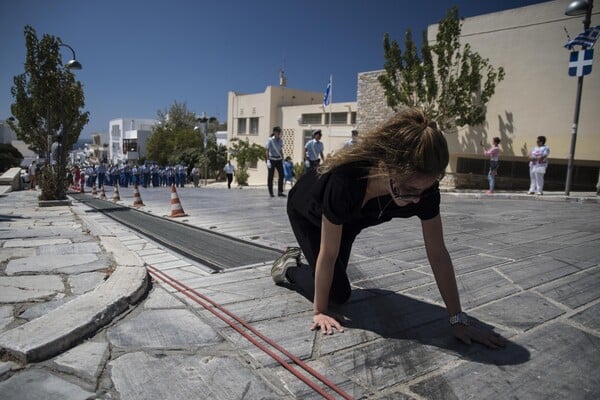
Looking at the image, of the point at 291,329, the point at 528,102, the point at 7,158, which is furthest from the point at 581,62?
the point at 7,158

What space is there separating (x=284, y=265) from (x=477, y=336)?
1379 mm

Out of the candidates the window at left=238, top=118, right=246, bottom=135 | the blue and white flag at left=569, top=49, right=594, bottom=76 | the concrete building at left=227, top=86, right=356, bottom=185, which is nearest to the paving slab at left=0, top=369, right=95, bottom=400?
the blue and white flag at left=569, top=49, right=594, bottom=76

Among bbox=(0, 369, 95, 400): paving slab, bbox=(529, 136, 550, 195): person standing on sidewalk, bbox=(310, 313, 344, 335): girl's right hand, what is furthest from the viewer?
bbox=(529, 136, 550, 195): person standing on sidewalk

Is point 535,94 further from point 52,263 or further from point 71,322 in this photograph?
point 71,322

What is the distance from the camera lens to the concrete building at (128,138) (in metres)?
75.8

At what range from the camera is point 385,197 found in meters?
2.25

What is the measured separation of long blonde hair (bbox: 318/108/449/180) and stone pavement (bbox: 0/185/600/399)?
36.6 inches

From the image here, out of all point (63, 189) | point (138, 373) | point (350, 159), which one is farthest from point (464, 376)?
point (63, 189)

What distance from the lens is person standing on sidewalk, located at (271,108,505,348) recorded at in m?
1.90

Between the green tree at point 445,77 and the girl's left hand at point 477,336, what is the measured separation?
13.4 metres

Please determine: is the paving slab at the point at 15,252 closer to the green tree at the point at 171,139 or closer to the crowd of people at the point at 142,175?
the crowd of people at the point at 142,175

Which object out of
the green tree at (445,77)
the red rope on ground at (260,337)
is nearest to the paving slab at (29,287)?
the red rope on ground at (260,337)

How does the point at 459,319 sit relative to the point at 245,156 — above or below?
below

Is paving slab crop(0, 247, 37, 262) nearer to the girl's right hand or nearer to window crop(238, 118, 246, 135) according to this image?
the girl's right hand
